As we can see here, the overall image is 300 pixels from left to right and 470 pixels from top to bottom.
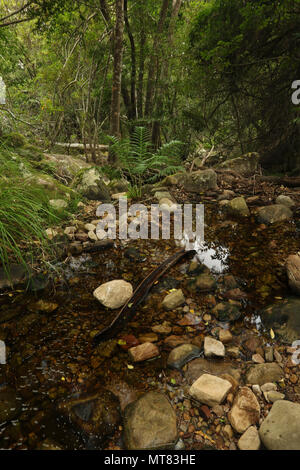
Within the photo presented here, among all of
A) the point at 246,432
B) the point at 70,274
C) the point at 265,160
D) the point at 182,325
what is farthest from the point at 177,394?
the point at 265,160

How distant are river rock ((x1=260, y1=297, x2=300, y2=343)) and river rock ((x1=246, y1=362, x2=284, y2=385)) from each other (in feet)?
0.76

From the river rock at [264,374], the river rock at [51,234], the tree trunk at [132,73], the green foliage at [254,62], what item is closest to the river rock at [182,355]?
the river rock at [264,374]

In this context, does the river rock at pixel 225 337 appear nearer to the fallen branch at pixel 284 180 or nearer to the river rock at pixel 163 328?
the river rock at pixel 163 328

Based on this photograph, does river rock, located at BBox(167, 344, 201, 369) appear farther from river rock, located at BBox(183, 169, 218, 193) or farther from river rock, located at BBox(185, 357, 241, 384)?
river rock, located at BBox(183, 169, 218, 193)

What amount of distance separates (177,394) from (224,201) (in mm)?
2884

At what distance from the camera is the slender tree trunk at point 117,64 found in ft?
12.4

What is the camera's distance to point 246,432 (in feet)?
3.33

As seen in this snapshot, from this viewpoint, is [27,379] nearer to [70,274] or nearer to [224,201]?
[70,274]

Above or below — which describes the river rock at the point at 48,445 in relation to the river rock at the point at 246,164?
below

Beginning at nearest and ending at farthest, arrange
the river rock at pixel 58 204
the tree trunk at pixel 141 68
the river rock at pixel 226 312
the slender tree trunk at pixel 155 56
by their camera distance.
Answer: the river rock at pixel 226 312 → the river rock at pixel 58 204 → the slender tree trunk at pixel 155 56 → the tree trunk at pixel 141 68

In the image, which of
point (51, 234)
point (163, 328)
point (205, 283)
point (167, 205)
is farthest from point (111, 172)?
point (163, 328)

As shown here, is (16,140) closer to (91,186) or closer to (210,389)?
(91,186)

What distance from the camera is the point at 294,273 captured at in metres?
1.83

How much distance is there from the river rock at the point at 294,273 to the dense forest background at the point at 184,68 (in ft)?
8.69
